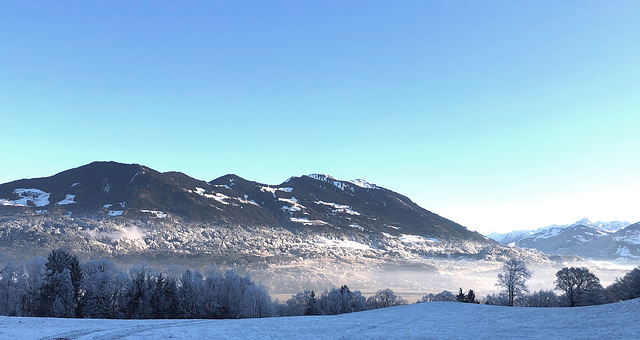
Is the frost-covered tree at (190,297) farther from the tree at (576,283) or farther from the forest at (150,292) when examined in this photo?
the tree at (576,283)

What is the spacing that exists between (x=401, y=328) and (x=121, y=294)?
6948cm

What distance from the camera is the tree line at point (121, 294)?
69562mm

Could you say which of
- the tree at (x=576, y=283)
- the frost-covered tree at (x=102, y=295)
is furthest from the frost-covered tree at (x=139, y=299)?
the tree at (x=576, y=283)

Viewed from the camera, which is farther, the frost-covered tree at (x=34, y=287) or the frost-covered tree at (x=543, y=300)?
the frost-covered tree at (x=543, y=300)

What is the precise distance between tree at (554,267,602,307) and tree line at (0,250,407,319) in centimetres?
5474

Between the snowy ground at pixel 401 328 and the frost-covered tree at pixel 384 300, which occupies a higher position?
the snowy ground at pixel 401 328

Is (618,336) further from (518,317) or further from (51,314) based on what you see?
(51,314)

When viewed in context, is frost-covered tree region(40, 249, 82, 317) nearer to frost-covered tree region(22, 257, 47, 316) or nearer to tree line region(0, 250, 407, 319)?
tree line region(0, 250, 407, 319)

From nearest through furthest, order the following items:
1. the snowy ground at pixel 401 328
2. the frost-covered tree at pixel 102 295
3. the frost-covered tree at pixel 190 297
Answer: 1. the snowy ground at pixel 401 328
2. the frost-covered tree at pixel 102 295
3. the frost-covered tree at pixel 190 297

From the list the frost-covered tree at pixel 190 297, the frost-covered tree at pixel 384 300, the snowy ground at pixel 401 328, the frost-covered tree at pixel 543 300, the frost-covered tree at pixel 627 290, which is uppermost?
the snowy ground at pixel 401 328

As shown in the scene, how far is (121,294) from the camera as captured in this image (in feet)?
261

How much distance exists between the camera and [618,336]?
29.2 m

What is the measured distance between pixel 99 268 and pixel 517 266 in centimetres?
10375

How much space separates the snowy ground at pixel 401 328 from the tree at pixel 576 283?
4294 cm
